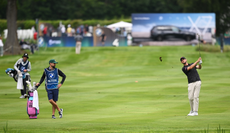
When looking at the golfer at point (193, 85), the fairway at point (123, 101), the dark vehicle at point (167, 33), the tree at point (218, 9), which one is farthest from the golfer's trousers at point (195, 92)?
the tree at point (218, 9)

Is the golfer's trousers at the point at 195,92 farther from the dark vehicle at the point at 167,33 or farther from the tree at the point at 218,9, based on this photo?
the tree at the point at 218,9

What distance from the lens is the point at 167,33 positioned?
53.3m

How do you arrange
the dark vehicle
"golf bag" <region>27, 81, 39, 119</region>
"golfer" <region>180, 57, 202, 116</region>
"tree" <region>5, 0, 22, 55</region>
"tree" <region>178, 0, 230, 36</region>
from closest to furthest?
"golf bag" <region>27, 81, 39, 119</region> → "golfer" <region>180, 57, 202, 116</region> → "tree" <region>5, 0, 22, 55</region> → the dark vehicle → "tree" <region>178, 0, 230, 36</region>

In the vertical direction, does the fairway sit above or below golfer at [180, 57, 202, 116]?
below

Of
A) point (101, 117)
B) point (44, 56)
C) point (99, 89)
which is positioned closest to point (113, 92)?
point (99, 89)

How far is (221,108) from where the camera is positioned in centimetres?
1725

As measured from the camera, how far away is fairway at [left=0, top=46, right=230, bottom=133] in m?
13.2

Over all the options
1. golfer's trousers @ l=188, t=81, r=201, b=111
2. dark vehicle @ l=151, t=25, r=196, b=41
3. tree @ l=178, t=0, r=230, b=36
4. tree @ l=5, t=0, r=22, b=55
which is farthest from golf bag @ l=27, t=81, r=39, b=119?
tree @ l=178, t=0, r=230, b=36

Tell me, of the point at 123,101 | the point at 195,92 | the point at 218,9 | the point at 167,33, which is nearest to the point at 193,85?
the point at 195,92

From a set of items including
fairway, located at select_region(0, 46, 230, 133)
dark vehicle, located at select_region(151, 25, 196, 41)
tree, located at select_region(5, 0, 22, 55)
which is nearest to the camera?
fairway, located at select_region(0, 46, 230, 133)

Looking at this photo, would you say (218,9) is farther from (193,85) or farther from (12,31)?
(193,85)

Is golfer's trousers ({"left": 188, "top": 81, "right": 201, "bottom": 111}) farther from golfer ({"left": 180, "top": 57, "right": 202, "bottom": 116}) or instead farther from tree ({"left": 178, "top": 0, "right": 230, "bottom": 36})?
tree ({"left": 178, "top": 0, "right": 230, "bottom": 36})

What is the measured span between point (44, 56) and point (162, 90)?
24.8 meters

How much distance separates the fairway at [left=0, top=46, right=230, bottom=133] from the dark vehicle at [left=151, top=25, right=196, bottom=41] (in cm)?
1054
